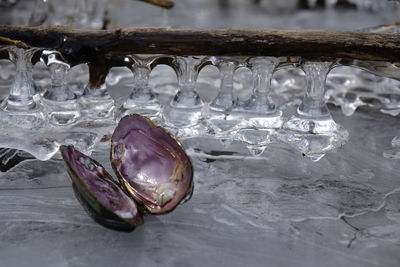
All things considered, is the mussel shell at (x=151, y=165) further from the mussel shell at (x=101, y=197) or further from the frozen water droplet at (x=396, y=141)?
the frozen water droplet at (x=396, y=141)

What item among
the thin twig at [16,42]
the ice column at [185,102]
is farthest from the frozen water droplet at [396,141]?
the thin twig at [16,42]

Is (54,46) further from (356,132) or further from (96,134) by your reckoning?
(356,132)

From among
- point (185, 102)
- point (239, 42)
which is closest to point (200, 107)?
point (185, 102)

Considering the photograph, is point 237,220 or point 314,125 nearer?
point 237,220

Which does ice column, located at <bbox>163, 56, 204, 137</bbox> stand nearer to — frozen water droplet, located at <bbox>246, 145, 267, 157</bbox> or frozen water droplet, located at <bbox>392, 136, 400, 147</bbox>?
frozen water droplet, located at <bbox>246, 145, 267, 157</bbox>

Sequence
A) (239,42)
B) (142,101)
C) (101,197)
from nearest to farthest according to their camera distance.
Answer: (101,197), (239,42), (142,101)

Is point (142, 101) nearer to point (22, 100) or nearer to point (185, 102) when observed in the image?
point (185, 102)

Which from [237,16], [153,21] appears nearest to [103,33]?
[153,21]
